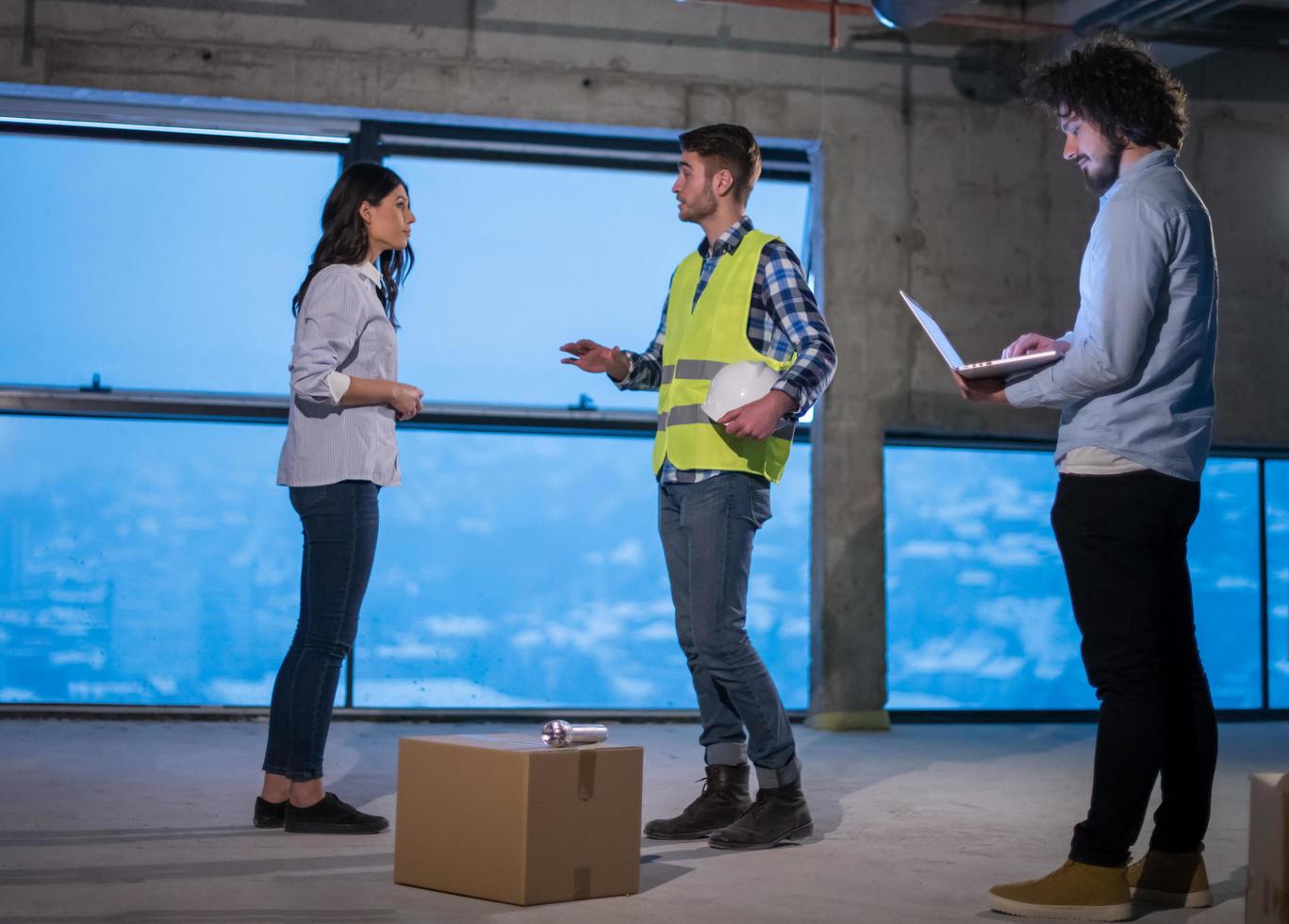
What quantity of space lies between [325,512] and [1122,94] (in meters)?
1.74

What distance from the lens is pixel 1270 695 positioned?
587 centimetres

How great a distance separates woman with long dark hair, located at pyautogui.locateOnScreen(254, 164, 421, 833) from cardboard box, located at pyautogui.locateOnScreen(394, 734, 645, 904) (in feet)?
1.91

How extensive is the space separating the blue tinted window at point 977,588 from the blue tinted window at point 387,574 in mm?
414

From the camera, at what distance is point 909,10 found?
16.3 ft

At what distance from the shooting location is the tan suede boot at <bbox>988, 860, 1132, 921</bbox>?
214 centimetres

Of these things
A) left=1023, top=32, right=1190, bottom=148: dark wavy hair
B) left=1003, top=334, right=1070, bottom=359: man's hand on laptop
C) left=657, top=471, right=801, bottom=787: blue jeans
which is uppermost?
left=1023, top=32, right=1190, bottom=148: dark wavy hair

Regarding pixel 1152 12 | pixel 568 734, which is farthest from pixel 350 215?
pixel 1152 12

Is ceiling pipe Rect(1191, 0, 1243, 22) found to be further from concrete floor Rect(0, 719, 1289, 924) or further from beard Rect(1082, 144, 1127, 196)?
beard Rect(1082, 144, 1127, 196)

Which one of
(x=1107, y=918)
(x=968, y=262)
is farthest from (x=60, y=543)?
(x=1107, y=918)

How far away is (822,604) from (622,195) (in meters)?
1.85

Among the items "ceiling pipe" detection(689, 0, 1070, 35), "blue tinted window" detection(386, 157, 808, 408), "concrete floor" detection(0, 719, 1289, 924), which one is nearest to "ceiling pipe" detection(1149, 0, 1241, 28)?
"ceiling pipe" detection(689, 0, 1070, 35)

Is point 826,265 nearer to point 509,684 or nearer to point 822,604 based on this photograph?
point 822,604

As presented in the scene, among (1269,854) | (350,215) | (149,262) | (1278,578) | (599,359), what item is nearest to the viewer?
(1269,854)

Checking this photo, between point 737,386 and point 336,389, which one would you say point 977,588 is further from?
point 336,389
